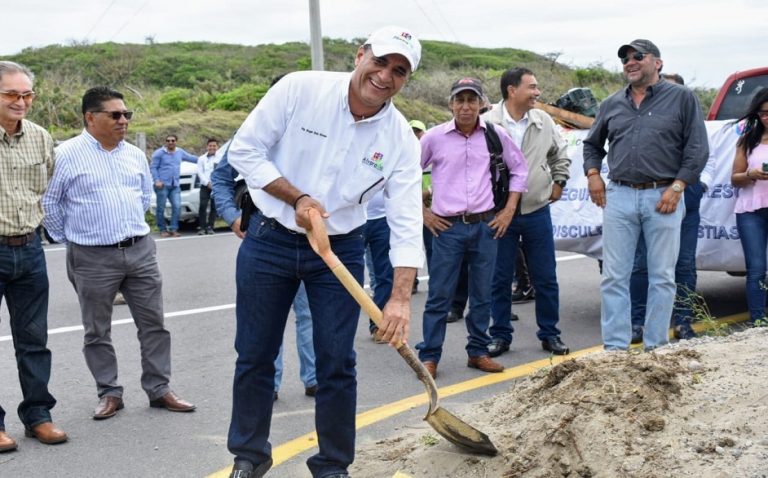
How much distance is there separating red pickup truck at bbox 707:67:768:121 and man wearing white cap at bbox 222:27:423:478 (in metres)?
6.07

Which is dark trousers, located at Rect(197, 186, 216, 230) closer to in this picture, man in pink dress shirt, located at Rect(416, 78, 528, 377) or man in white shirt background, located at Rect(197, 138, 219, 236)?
man in white shirt background, located at Rect(197, 138, 219, 236)

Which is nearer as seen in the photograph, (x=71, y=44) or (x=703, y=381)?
(x=703, y=381)

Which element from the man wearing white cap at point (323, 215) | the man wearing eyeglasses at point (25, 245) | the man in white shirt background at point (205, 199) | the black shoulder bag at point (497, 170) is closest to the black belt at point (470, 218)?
the black shoulder bag at point (497, 170)

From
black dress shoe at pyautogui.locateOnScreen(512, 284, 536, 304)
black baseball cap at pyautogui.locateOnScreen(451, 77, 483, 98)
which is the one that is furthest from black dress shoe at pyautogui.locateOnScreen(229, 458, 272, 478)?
black dress shoe at pyautogui.locateOnScreen(512, 284, 536, 304)

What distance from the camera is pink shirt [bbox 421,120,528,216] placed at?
672 centimetres

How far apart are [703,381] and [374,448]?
1.69 meters

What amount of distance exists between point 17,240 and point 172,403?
1433mm

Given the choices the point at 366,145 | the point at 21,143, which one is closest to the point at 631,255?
the point at 366,145

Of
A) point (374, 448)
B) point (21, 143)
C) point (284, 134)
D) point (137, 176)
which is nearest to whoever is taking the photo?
point (284, 134)

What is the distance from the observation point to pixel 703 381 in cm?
458

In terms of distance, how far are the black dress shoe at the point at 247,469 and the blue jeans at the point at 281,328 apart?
0.03 meters

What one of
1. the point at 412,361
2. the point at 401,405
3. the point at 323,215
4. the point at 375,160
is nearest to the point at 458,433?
the point at 412,361

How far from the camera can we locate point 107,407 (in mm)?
5973

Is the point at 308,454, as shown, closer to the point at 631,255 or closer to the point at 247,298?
the point at 247,298
